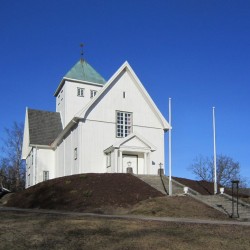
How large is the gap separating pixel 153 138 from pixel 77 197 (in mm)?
14286

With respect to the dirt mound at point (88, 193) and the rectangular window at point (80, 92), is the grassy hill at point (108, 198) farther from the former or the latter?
the rectangular window at point (80, 92)

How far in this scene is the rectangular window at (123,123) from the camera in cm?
3406

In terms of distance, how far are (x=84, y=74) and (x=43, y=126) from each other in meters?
6.97

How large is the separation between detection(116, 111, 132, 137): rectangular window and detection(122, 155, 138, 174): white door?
2.10 metres

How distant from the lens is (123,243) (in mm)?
10820

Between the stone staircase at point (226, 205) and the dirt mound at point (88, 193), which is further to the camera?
the dirt mound at point (88, 193)

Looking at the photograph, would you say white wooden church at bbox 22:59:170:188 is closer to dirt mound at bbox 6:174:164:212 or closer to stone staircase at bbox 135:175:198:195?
stone staircase at bbox 135:175:198:195

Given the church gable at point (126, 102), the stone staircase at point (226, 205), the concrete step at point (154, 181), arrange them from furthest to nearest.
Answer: the church gable at point (126, 102), the concrete step at point (154, 181), the stone staircase at point (226, 205)

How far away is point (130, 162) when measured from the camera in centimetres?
3303

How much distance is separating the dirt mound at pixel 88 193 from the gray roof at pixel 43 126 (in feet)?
41.2

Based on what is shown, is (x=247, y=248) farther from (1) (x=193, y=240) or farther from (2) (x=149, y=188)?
(2) (x=149, y=188)

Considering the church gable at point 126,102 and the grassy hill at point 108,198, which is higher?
the church gable at point 126,102

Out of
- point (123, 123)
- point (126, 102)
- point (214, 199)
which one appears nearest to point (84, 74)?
point (126, 102)

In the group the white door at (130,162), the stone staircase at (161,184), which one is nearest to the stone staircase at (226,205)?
the stone staircase at (161,184)
